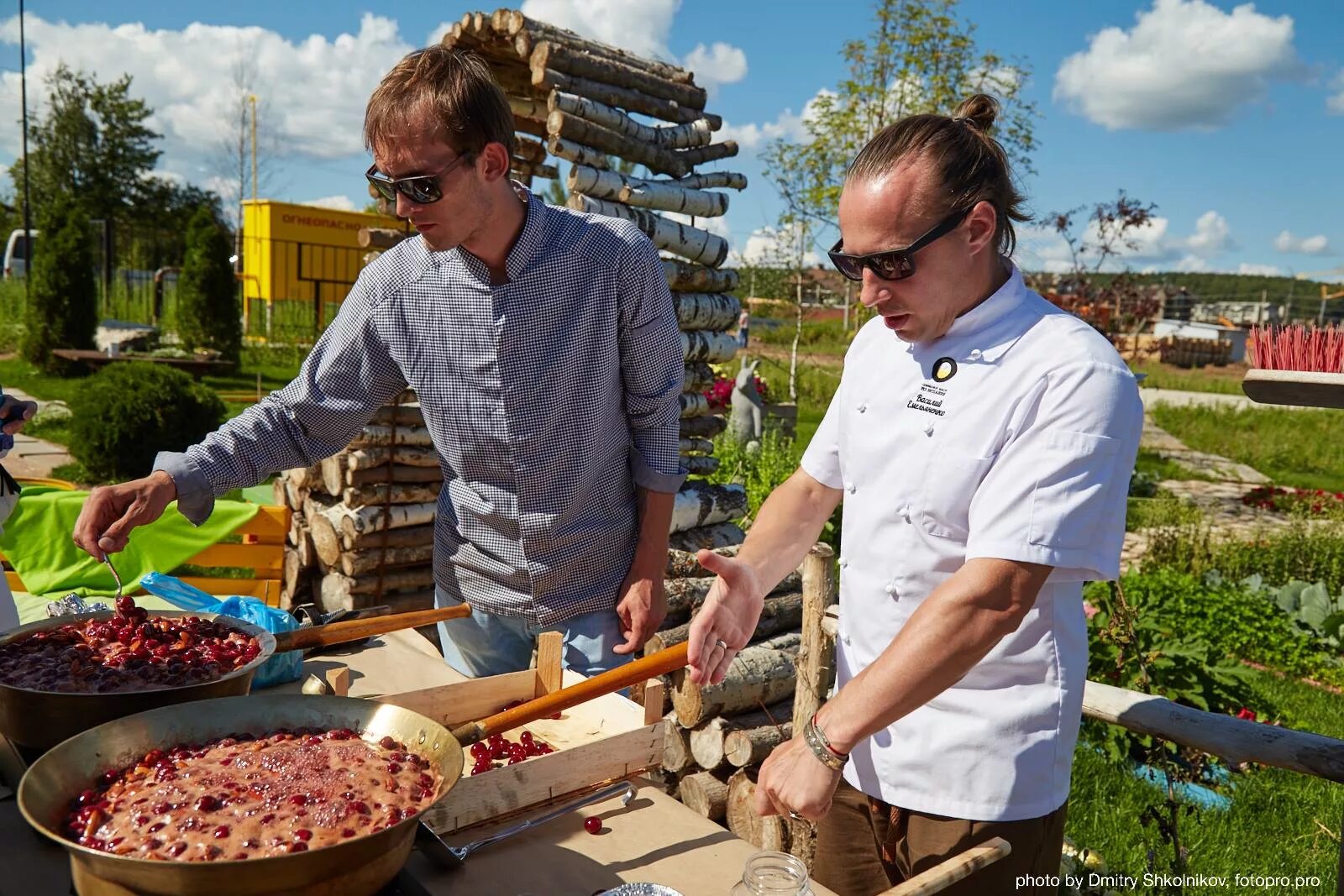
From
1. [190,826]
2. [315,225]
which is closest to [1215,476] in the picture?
[190,826]

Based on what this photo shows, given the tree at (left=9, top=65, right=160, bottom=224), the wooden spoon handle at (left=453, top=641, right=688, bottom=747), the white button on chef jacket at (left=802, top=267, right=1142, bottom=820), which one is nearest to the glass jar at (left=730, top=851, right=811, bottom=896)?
the wooden spoon handle at (left=453, top=641, right=688, bottom=747)

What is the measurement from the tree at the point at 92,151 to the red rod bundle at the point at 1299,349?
3335 cm

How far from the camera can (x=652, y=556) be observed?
2.73 meters

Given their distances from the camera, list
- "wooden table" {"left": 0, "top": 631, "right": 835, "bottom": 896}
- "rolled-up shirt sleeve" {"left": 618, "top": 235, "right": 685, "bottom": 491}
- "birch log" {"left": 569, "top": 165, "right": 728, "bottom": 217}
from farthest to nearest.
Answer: "birch log" {"left": 569, "top": 165, "right": 728, "bottom": 217} < "rolled-up shirt sleeve" {"left": 618, "top": 235, "right": 685, "bottom": 491} < "wooden table" {"left": 0, "top": 631, "right": 835, "bottom": 896}

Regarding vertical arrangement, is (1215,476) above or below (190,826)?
below

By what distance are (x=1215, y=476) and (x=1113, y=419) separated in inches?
544

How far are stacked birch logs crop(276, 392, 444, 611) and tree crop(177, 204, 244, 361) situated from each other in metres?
10.9

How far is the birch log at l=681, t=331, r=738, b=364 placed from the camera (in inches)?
248

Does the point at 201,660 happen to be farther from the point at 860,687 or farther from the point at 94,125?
the point at 94,125

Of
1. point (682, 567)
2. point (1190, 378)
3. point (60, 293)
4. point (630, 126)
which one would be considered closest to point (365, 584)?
point (682, 567)

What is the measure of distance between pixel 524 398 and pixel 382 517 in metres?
3.09

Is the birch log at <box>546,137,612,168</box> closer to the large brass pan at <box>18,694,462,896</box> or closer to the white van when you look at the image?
the large brass pan at <box>18,694,462,896</box>

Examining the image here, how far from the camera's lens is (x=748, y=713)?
4.14 metres

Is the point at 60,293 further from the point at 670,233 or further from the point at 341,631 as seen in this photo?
the point at 341,631
